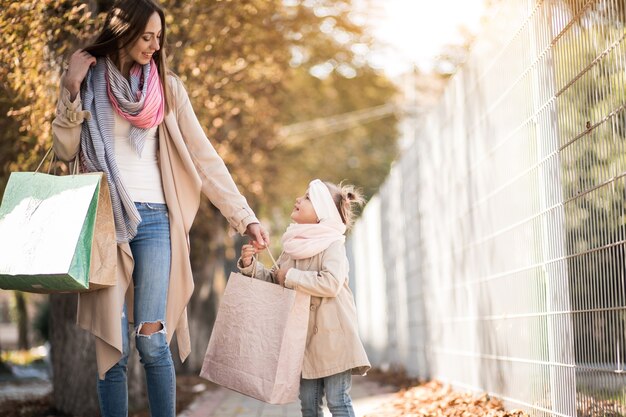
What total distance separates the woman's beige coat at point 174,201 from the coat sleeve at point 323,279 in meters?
0.36

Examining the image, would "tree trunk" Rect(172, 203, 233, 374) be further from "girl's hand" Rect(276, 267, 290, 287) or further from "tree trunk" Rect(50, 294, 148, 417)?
"girl's hand" Rect(276, 267, 290, 287)

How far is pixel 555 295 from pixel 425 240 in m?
4.93

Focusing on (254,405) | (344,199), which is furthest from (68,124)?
(254,405)

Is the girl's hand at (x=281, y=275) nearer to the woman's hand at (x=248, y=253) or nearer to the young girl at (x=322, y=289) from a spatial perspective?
the young girl at (x=322, y=289)

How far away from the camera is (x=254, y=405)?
9031mm

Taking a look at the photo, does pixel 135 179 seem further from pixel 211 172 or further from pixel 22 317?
pixel 22 317

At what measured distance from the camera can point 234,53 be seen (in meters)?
10.5

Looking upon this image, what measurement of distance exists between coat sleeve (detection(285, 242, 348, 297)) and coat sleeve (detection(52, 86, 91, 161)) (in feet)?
4.04

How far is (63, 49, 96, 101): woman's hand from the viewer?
4.70 meters

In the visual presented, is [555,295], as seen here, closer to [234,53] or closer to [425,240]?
[425,240]

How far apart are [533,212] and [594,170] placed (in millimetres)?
1193

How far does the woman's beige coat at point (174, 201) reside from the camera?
462 centimetres

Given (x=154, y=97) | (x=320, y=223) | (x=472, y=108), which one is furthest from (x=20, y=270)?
(x=472, y=108)

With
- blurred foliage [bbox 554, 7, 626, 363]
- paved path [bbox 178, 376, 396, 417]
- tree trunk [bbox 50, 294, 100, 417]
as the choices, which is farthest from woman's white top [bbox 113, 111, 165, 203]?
tree trunk [bbox 50, 294, 100, 417]
